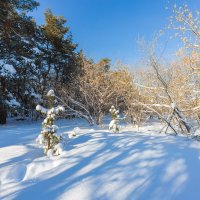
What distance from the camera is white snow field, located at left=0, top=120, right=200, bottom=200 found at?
10.5 feet

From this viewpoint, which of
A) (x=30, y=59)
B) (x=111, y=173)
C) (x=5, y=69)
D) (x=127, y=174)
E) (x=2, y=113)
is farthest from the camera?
(x=30, y=59)

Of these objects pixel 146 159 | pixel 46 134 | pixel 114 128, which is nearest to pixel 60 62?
pixel 114 128

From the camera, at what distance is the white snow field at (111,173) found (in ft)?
10.5

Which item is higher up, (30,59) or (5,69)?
(30,59)

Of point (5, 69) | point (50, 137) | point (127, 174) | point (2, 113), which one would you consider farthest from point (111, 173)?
point (5, 69)

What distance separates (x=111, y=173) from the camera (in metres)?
3.76

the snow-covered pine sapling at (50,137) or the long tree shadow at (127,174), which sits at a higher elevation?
the snow-covered pine sapling at (50,137)

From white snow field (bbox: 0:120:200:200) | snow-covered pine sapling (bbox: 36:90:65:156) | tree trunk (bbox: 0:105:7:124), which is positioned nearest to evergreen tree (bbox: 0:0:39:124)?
tree trunk (bbox: 0:105:7:124)

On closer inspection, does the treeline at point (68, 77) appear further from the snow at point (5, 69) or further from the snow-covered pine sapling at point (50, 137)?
the snow-covered pine sapling at point (50, 137)

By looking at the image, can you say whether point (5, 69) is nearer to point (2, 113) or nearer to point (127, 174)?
point (2, 113)

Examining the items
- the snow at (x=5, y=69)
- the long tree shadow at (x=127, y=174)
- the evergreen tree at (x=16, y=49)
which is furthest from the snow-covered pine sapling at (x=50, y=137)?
the snow at (x=5, y=69)

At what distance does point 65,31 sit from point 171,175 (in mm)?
20079

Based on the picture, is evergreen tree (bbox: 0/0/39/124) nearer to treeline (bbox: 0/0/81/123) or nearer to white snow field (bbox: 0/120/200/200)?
treeline (bbox: 0/0/81/123)

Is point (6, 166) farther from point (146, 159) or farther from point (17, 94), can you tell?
point (17, 94)
